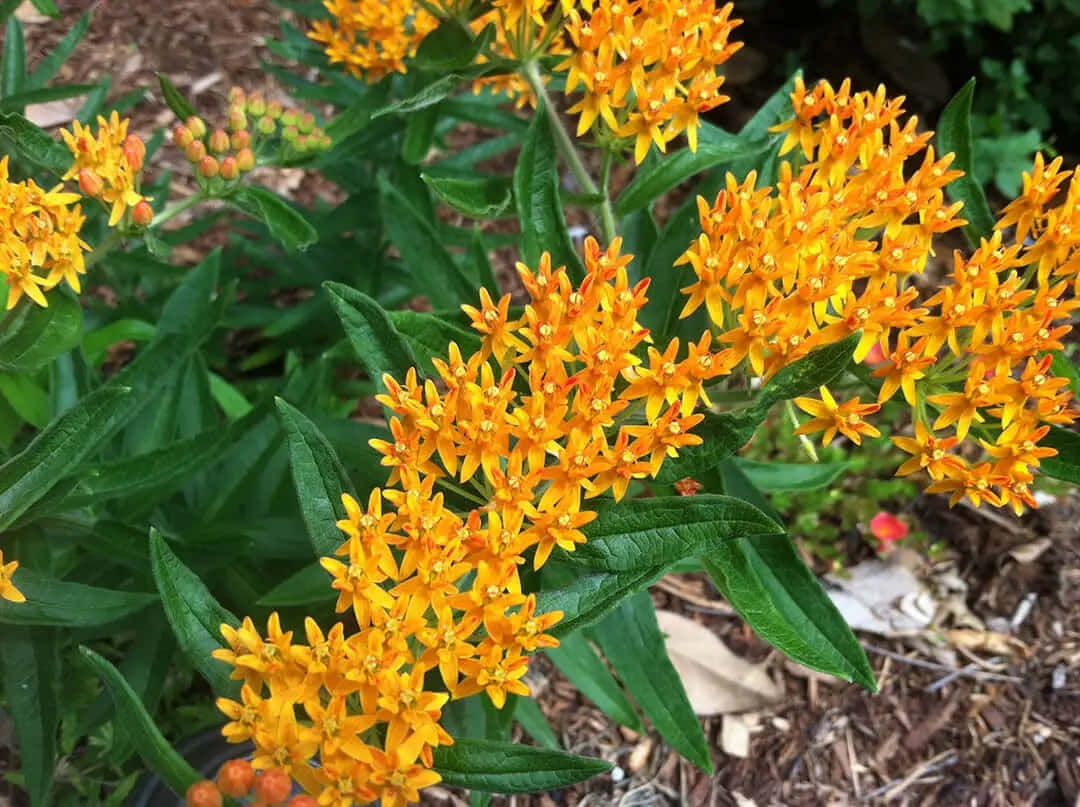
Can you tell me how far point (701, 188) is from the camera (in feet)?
6.79

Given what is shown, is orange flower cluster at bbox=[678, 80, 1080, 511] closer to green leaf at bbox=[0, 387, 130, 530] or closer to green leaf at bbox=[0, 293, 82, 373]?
green leaf at bbox=[0, 387, 130, 530]

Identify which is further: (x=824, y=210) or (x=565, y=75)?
(x=565, y=75)

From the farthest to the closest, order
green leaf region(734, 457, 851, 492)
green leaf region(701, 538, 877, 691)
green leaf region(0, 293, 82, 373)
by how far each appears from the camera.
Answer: green leaf region(734, 457, 851, 492) → green leaf region(0, 293, 82, 373) → green leaf region(701, 538, 877, 691)

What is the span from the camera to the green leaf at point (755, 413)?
1.37 m

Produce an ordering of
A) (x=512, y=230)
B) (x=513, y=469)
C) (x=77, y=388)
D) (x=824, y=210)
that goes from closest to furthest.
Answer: (x=513, y=469), (x=824, y=210), (x=77, y=388), (x=512, y=230)

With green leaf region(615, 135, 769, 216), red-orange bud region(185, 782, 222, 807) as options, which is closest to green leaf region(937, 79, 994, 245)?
green leaf region(615, 135, 769, 216)

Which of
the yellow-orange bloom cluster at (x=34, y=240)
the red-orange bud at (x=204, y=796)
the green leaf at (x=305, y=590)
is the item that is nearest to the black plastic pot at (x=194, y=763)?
the green leaf at (x=305, y=590)

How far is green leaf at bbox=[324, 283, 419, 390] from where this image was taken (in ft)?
5.06

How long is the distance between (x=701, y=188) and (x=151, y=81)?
11.0 feet

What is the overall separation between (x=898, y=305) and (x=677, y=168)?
1.90 feet

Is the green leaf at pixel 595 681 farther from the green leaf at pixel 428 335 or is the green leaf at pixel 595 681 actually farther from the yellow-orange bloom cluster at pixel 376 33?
the yellow-orange bloom cluster at pixel 376 33

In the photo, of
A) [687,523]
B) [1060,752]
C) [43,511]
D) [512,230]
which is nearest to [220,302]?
[43,511]

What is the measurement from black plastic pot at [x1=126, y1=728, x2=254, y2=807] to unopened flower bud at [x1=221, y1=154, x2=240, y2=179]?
1.19 m

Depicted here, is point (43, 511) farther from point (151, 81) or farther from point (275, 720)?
point (151, 81)
